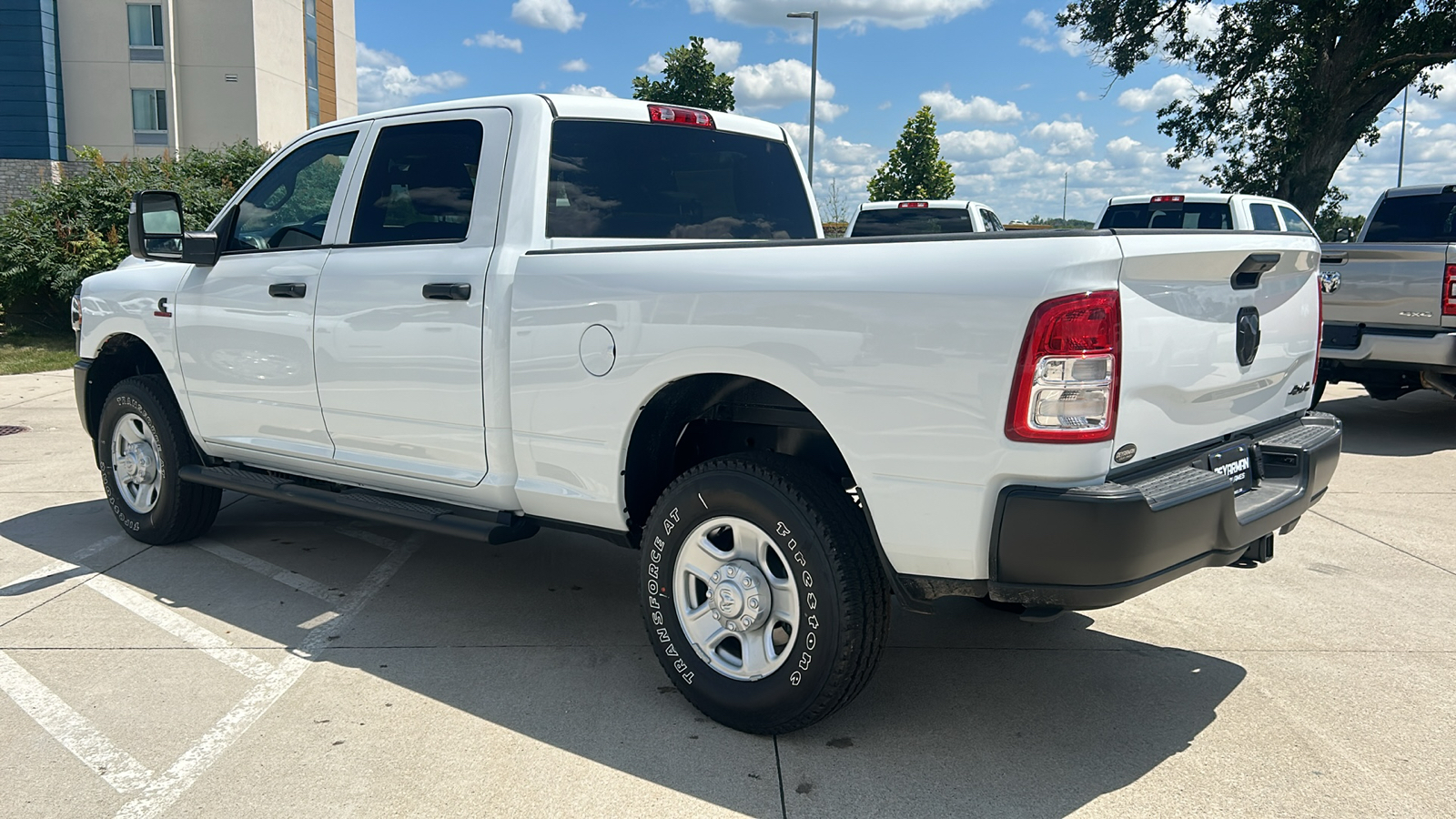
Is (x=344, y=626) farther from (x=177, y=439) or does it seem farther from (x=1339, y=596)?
(x=1339, y=596)

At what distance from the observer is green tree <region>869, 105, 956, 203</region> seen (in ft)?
102

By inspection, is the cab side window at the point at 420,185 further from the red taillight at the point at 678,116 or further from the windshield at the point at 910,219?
the windshield at the point at 910,219

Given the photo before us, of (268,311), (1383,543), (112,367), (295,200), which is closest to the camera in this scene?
(268,311)

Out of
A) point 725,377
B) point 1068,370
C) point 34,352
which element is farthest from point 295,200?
point 34,352

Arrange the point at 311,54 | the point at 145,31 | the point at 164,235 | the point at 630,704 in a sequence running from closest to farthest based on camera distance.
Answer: the point at 630,704, the point at 164,235, the point at 145,31, the point at 311,54

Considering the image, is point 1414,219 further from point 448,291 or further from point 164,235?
point 164,235

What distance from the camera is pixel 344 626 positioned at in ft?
14.7

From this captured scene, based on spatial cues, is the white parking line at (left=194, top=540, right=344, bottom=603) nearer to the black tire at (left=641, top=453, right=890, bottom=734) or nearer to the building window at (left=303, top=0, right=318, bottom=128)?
the black tire at (left=641, top=453, right=890, bottom=734)

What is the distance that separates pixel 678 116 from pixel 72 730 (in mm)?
3196

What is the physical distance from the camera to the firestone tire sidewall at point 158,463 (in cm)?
540

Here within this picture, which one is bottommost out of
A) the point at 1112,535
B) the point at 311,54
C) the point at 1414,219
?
the point at 1112,535

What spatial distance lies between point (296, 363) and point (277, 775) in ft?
6.54

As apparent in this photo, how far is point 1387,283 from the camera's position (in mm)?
8195

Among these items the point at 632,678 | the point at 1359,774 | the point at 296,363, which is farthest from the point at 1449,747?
the point at 296,363
